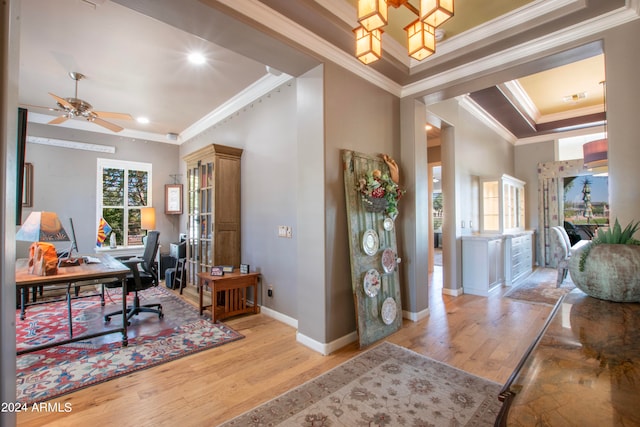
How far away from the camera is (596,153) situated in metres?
4.37

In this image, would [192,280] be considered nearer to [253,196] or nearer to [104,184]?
[253,196]

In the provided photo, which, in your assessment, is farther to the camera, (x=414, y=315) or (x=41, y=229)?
(x=414, y=315)

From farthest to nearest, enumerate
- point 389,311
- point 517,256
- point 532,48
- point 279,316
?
point 517,256
point 279,316
point 389,311
point 532,48

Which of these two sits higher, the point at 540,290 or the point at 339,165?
the point at 339,165

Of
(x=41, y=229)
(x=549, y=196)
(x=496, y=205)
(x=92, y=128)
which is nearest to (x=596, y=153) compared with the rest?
(x=496, y=205)

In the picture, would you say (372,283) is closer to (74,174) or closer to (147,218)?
(147,218)

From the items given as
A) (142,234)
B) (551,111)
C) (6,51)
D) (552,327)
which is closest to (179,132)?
(142,234)

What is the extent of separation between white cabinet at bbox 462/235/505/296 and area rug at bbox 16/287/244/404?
3695mm

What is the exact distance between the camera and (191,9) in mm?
1970

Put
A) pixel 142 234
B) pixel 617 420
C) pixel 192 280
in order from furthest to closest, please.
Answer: pixel 142 234, pixel 192 280, pixel 617 420

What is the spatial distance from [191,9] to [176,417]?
2.71m

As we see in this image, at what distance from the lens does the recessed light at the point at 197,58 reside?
3.28 meters

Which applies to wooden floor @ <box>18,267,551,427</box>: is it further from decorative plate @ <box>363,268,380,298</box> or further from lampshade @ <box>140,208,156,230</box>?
lampshade @ <box>140,208,156,230</box>

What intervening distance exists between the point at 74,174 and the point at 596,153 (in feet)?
28.9
